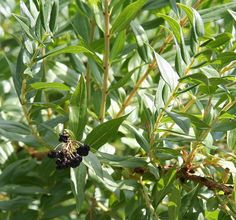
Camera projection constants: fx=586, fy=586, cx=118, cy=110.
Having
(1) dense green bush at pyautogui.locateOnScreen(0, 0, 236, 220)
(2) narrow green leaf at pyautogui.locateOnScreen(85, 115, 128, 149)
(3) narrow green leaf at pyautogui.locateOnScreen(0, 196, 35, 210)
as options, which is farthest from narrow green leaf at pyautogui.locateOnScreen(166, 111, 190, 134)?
(3) narrow green leaf at pyautogui.locateOnScreen(0, 196, 35, 210)

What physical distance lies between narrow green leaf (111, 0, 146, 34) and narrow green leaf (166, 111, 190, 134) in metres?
0.21

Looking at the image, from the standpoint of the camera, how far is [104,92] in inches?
42.4

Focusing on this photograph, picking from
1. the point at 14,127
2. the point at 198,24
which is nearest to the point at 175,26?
the point at 198,24

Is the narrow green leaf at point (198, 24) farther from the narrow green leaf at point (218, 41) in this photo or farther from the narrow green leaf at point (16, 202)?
the narrow green leaf at point (16, 202)

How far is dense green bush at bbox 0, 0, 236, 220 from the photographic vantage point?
93cm

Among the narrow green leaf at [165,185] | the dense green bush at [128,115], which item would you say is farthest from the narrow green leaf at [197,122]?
the narrow green leaf at [165,185]

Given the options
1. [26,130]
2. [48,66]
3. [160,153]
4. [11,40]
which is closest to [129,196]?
Result: [160,153]

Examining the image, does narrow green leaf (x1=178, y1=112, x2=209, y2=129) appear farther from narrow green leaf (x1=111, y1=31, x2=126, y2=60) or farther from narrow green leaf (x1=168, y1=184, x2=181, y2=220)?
narrow green leaf (x1=111, y1=31, x2=126, y2=60)

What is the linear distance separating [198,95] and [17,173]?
0.43m

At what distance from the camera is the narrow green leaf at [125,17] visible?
39.4 inches

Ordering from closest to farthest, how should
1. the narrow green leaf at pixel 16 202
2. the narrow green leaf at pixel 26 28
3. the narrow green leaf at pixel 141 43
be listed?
the narrow green leaf at pixel 26 28 < the narrow green leaf at pixel 141 43 < the narrow green leaf at pixel 16 202

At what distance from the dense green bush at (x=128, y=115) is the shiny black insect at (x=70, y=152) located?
3 cm

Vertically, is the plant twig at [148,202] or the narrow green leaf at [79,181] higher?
the narrow green leaf at [79,181]

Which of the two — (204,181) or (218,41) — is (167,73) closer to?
(218,41)
